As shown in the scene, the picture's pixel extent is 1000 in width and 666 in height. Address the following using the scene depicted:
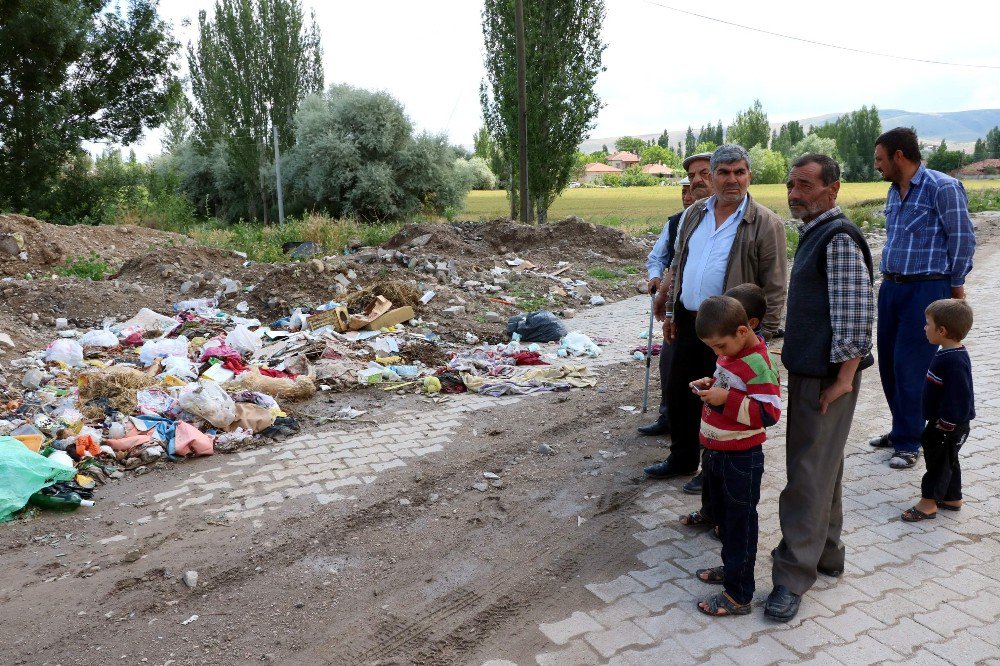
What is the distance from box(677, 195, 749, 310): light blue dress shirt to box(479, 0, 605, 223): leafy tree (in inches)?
822

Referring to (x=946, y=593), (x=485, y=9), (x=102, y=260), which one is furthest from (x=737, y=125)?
(x=946, y=593)

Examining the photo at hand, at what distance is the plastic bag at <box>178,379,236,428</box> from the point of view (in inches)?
230

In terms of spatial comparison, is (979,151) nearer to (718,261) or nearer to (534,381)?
(534,381)

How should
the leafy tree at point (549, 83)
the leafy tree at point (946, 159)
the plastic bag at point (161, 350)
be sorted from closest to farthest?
the plastic bag at point (161, 350), the leafy tree at point (549, 83), the leafy tree at point (946, 159)

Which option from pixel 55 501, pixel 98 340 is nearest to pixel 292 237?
pixel 98 340

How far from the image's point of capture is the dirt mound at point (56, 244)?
13.6 metres

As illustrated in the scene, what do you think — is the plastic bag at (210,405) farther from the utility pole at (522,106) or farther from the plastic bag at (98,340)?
the utility pole at (522,106)

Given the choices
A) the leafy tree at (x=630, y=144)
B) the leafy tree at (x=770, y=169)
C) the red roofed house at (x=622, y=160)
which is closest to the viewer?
the leafy tree at (x=770, y=169)

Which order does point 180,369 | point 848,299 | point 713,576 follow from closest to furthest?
point 848,299, point 713,576, point 180,369

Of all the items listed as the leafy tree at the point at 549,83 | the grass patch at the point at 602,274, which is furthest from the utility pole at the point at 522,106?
the grass patch at the point at 602,274

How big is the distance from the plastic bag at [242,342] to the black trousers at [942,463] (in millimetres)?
6654

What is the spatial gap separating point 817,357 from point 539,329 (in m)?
6.31

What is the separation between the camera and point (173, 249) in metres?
13.2

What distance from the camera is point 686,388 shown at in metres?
4.51
